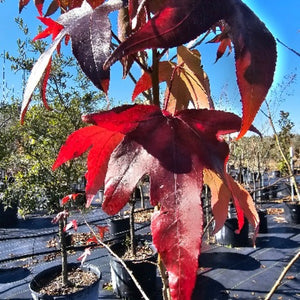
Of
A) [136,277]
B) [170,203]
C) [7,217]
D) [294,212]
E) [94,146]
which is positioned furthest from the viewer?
[7,217]

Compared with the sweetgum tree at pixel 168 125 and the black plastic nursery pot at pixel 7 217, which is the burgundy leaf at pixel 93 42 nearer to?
the sweetgum tree at pixel 168 125

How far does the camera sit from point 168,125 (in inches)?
12.8

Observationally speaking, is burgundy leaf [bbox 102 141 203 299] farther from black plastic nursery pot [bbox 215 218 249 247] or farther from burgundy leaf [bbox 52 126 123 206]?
black plastic nursery pot [bbox 215 218 249 247]

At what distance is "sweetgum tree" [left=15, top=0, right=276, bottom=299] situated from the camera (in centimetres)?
25

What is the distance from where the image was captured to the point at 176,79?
1.61 ft

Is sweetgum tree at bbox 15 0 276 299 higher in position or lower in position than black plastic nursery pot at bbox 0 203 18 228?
higher

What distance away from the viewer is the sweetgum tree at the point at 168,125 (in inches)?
9.7

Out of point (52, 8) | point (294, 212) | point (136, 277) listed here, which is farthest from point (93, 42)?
point (294, 212)

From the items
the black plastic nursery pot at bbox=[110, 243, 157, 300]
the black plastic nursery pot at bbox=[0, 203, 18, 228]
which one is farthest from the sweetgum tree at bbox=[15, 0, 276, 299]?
the black plastic nursery pot at bbox=[0, 203, 18, 228]

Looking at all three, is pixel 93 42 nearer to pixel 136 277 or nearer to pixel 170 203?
pixel 170 203

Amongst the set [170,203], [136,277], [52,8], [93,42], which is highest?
[52,8]

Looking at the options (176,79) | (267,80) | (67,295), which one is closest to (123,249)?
(67,295)

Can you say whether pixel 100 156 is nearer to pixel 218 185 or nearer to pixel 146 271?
pixel 218 185

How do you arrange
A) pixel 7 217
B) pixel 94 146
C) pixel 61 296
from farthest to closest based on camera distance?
pixel 7 217, pixel 61 296, pixel 94 146
